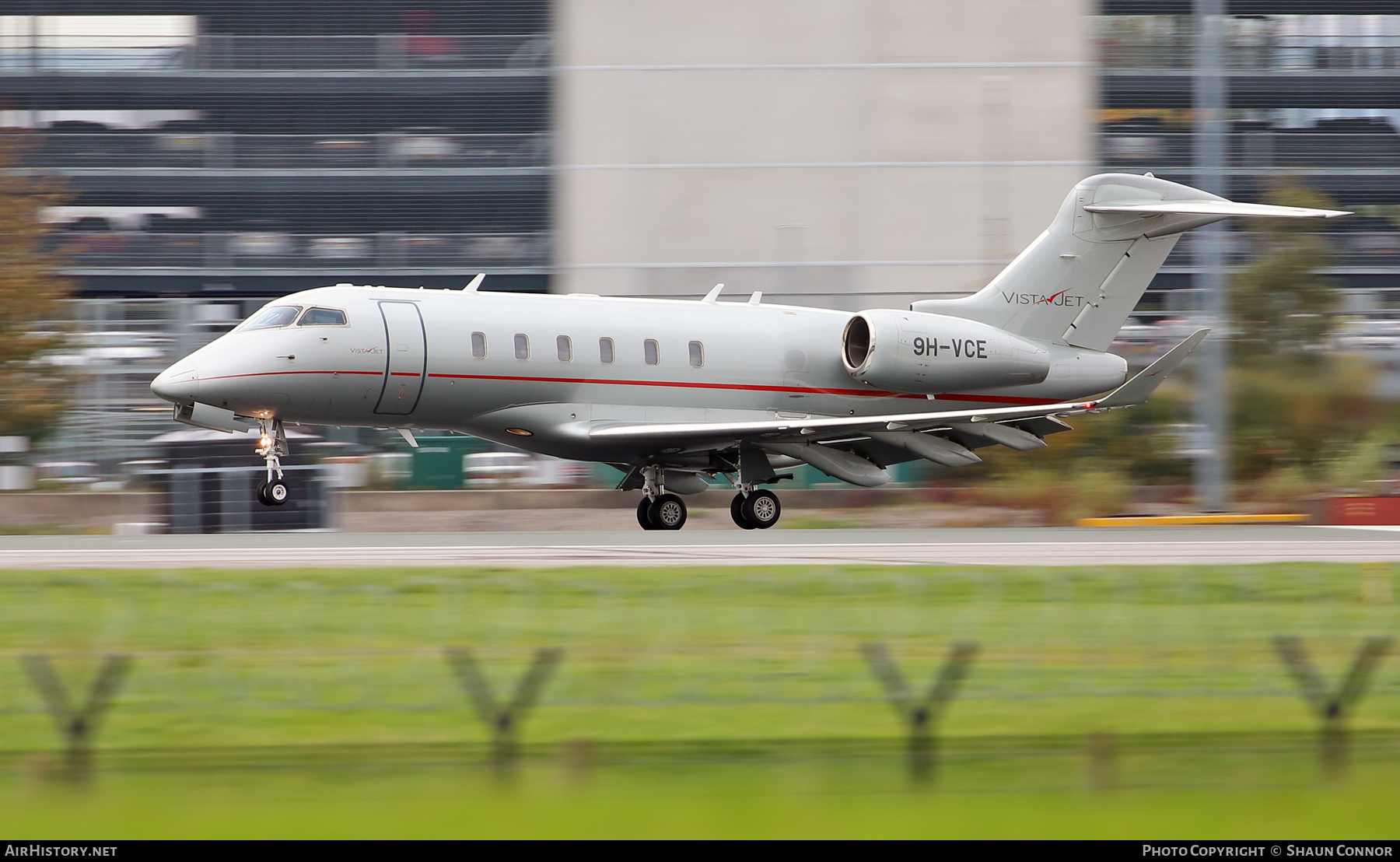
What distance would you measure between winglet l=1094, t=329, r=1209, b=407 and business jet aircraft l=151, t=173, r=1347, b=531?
3 cm

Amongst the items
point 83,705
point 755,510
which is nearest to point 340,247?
point 755,510

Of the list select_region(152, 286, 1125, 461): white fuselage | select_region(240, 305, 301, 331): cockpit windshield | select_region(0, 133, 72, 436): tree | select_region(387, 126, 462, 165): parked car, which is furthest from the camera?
select_region(387, 126, 462, 165): parked car

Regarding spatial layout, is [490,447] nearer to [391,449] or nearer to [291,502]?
[391,449]

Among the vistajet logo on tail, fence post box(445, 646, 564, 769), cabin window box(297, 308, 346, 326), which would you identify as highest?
the vistajet logo on tail

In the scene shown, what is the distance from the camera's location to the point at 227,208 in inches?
1607

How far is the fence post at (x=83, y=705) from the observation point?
735cm

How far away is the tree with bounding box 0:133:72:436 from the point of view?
2552 centimetres

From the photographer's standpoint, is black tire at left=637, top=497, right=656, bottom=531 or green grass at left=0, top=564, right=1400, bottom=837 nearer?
green grass at left=0, top=564, right=1400, bottom=837

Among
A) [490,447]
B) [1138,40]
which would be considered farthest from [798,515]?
[1138,40]

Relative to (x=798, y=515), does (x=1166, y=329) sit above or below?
above

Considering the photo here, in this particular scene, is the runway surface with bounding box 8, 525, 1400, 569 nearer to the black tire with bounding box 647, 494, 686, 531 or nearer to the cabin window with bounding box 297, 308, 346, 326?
the black tire with bounding box 647, 494, 686, 531

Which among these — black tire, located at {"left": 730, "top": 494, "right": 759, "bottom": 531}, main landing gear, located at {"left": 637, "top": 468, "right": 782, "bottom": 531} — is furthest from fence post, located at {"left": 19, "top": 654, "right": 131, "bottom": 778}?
black tire, located at {"left": 730, "top": 494, "right": 759, "bottom": 531}

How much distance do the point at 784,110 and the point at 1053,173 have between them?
6250 mm

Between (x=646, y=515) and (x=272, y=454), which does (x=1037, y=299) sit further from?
(x=272, y=454)
